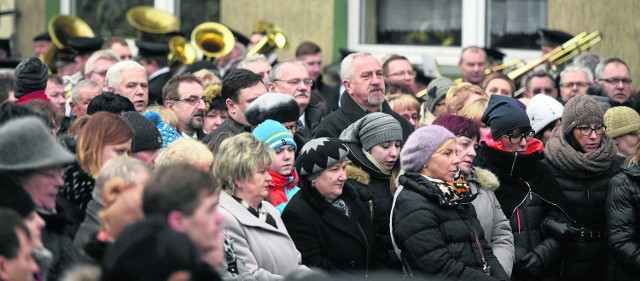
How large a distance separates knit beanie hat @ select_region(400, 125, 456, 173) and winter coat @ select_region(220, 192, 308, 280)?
1122 mm

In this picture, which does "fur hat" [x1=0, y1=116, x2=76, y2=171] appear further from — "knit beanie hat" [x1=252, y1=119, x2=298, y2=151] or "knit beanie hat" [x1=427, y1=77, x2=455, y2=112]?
"knit beanie hat" [x1=427, y1=77, x2=455, y2=112]

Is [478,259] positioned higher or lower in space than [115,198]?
lower

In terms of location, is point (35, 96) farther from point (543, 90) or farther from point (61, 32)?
point (61, 32)

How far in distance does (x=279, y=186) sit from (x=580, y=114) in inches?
92.5

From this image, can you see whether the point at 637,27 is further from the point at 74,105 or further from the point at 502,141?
the point at 74,105

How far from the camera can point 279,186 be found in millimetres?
8023

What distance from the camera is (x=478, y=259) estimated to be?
7551mm

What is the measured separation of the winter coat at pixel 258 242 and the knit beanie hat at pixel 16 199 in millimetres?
1552

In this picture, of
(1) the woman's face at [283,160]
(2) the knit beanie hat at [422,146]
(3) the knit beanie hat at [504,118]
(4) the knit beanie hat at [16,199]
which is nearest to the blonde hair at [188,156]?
(1) the woman's face at [283,160]

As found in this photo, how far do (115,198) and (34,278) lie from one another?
45cm

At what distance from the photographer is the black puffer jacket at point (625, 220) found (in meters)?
8.68

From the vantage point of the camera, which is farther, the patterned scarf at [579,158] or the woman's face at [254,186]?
the patterned scarf at [579,158]

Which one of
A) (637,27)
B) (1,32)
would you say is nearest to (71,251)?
(637,27)

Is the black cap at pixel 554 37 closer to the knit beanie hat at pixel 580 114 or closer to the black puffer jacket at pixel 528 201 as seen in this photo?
the knit beanie hat at pixel 580 114
